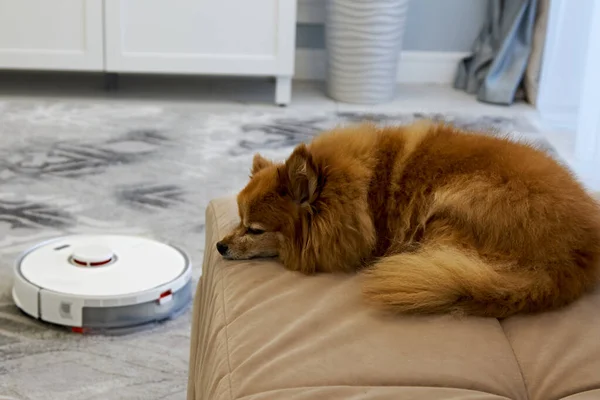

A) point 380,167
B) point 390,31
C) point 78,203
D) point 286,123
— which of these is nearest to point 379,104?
point 390,31

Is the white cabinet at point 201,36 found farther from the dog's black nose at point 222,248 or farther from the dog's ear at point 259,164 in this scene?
the dog's black nose at point 222,248

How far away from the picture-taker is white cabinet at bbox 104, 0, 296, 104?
340cm

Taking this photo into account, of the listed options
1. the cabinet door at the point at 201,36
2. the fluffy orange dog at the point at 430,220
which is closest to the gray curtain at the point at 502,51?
the cabinet door at the point at 201,36

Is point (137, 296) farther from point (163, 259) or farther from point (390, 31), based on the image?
point (390, 31)

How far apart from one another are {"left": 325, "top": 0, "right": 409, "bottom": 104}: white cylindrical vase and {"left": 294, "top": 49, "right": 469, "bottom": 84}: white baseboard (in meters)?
0.26

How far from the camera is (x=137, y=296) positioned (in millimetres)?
1813

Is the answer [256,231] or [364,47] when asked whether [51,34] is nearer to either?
[364,47]

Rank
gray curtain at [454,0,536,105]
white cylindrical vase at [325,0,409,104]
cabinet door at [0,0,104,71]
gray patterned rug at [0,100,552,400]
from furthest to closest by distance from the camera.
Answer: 1. gray curtain at [454,0,536,105]
2. white cylindrical vase at [325,0,409,104]
3. cabinet door at [0,0,104,71]
4. gray patterned rug at [0,100,552,400]

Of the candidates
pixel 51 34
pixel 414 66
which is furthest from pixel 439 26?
pixel 51 34

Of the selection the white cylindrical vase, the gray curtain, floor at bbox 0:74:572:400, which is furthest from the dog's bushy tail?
the gray curtain

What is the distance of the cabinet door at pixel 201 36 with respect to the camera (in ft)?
11.2

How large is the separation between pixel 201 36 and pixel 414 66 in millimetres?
1096

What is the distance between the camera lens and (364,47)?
3580 mm

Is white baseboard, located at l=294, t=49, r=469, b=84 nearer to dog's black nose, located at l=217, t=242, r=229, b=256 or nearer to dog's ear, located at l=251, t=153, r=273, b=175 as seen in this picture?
dog's ear, located at l=251, t=153, r=273, b=175
